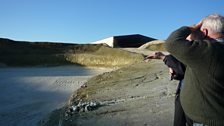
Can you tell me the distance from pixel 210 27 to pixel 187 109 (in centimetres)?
52

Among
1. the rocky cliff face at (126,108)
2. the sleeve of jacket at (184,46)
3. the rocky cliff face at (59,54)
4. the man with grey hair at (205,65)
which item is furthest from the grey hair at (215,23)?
the rocky cliff face at (59,54)

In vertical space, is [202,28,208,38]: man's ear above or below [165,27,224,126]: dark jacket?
above

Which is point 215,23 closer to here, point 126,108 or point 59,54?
point 126,108

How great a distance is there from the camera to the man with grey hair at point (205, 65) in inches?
109

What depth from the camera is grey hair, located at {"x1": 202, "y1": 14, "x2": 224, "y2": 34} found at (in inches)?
109

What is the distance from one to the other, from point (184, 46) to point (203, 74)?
193 millimetres

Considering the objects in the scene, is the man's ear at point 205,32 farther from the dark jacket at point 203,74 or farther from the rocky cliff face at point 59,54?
the rocky cliff face at point 59,54

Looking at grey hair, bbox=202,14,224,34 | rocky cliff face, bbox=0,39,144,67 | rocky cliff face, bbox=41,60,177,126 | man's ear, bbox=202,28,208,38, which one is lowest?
rocky cliff face, bbox=41,60,177,126

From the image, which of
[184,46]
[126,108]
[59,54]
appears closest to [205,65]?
[184,46]

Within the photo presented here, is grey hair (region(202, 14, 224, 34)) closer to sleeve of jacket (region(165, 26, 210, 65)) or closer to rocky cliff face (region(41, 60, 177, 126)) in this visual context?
sleeve of jacket (region(165, 26, 210, 65))

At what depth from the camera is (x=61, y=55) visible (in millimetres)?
31922

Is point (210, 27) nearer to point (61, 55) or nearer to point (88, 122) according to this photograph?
point (88, 122)

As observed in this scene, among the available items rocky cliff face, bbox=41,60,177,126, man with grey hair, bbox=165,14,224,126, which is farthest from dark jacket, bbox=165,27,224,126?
rocky cliff face, bbox=41,60,177,126

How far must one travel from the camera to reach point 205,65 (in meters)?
2.78
